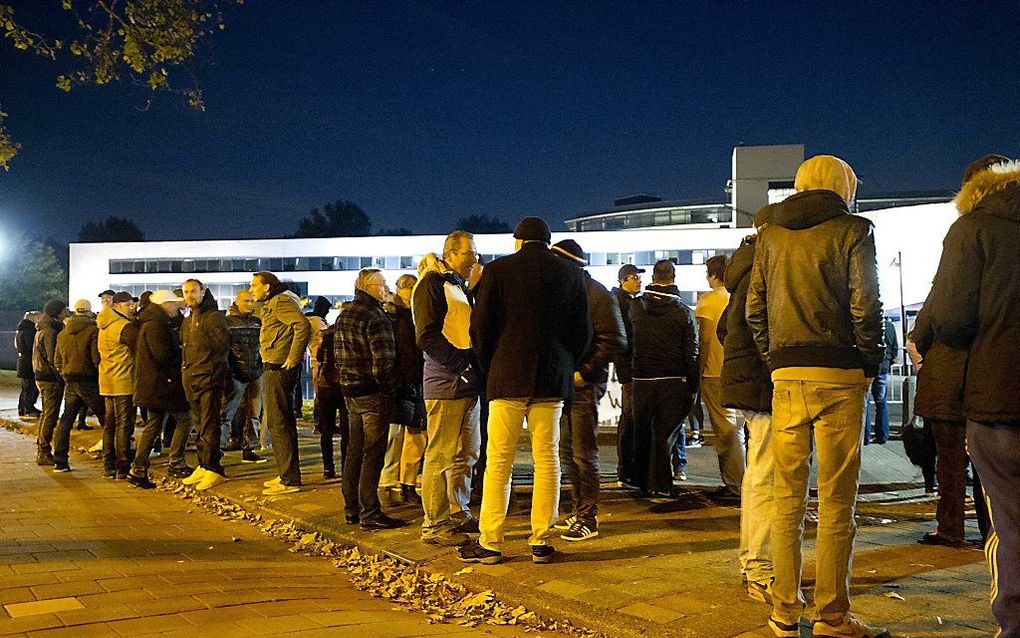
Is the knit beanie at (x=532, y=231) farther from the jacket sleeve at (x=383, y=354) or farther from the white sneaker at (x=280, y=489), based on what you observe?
the white sneaker at (x=280, y=489)

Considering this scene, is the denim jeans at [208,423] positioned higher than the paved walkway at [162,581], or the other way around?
the denim jeans at [208,423]

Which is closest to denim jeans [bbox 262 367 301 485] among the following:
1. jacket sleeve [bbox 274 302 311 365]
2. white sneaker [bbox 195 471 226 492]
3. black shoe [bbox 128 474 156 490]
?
jacket sleeve [bbox 274 302 311 365]

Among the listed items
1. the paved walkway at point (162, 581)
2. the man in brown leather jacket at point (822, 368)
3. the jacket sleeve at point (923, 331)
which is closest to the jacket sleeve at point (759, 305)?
the man in brown leather jacket at point (822, 368)

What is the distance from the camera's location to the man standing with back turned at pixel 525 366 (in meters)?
5.96

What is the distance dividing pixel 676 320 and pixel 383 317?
99.3 inches

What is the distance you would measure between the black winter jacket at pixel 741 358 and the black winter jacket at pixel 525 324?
112 cm

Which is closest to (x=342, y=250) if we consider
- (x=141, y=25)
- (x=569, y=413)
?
(x=141, y=25)

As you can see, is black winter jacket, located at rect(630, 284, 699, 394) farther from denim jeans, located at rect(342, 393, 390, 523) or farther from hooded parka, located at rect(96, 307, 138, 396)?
hooded parka, located at rect(96, 307, 138, 396)

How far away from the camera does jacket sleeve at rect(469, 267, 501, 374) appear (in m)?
6.02

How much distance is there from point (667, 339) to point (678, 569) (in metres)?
2.65

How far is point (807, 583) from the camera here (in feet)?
17.2

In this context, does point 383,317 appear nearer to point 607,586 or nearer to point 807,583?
point 607,586

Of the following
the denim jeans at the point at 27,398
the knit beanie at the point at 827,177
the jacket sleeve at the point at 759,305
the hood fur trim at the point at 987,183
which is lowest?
the denim jeans at the point at 27,398

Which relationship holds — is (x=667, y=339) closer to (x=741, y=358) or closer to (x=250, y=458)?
(x=741, y=358)
